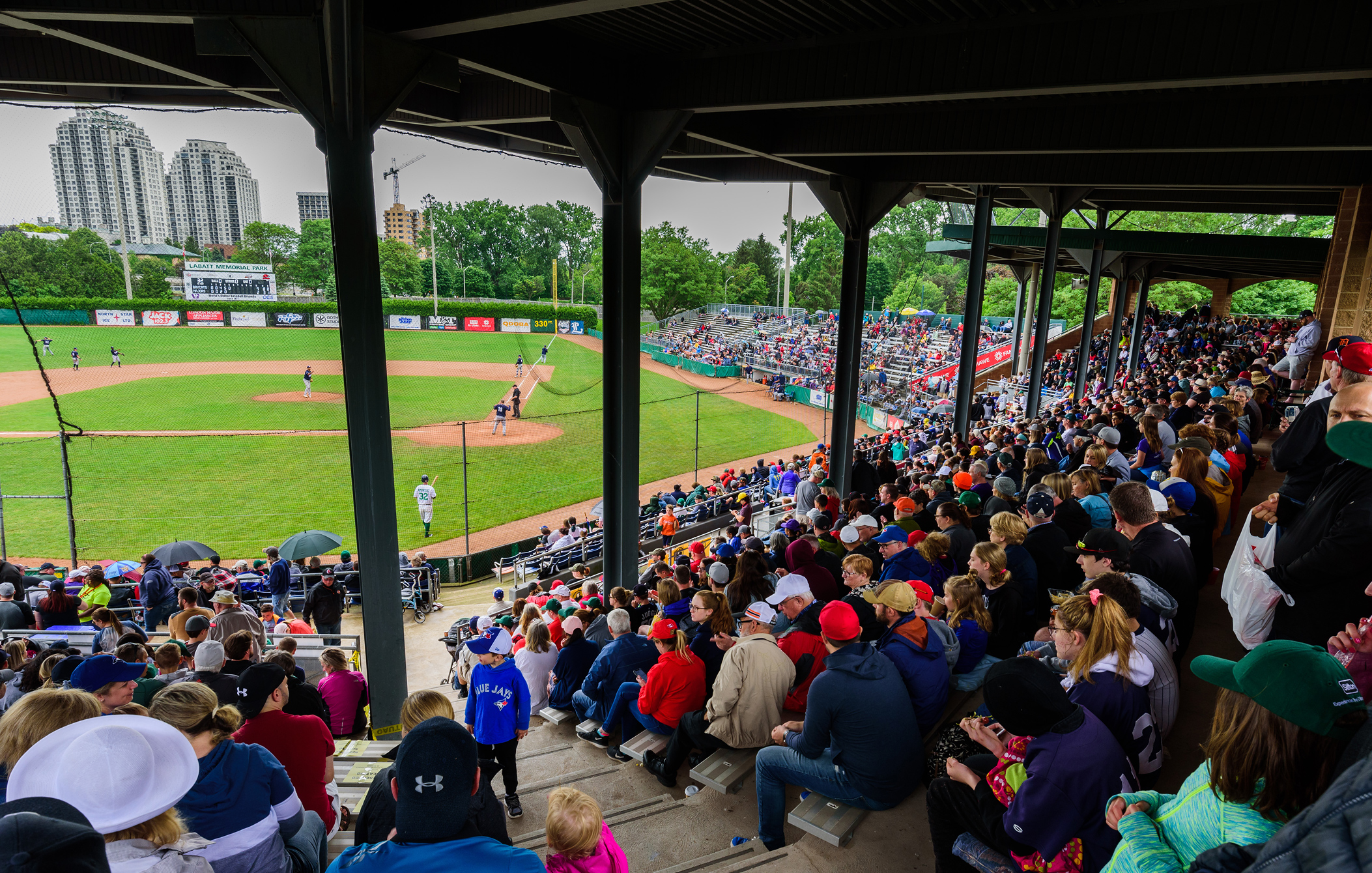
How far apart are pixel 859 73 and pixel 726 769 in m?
6.71

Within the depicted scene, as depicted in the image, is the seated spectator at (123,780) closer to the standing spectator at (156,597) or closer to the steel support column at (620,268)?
the steel support column at (620,268)

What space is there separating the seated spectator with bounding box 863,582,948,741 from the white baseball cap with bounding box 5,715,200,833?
10.3 ft

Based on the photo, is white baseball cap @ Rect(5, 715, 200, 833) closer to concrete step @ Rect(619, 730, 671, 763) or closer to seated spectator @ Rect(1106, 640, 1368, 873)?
seated spectator @ Rect(1106, 640, 1368, 873)

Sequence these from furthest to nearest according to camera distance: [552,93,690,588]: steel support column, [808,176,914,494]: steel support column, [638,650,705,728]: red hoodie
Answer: [808,176,914,494]: steel support column → [552,93,690,588]: steel support column → [638,650,705,728]: red hoodie

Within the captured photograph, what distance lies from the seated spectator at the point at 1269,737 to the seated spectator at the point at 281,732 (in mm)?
3630

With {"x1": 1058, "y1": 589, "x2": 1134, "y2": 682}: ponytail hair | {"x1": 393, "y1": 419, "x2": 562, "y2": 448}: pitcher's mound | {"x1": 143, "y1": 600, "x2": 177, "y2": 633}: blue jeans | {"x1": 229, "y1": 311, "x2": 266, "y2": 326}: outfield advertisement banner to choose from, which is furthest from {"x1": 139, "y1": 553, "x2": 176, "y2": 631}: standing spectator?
{"x1": 229, "y1": 311, "x2": 266, "y2": 326}: outfield advertisement banner

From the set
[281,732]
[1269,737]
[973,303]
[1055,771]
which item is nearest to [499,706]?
[281,732]

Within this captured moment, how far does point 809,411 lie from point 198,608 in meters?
35.0

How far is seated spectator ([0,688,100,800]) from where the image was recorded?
105 inches

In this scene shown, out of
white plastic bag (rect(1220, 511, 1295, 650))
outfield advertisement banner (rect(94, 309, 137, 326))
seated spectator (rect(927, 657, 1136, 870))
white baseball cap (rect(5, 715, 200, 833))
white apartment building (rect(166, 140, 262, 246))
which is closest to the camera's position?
white baseball cap (rect(5, 715, 200, 833))

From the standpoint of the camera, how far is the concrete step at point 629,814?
4.37 metres

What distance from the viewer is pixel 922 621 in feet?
13.4

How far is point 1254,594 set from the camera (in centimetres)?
359

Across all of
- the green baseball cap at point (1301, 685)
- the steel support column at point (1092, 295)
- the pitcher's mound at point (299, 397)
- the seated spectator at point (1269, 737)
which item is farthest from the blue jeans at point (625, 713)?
the pitcher's mound at point (299, 397)
